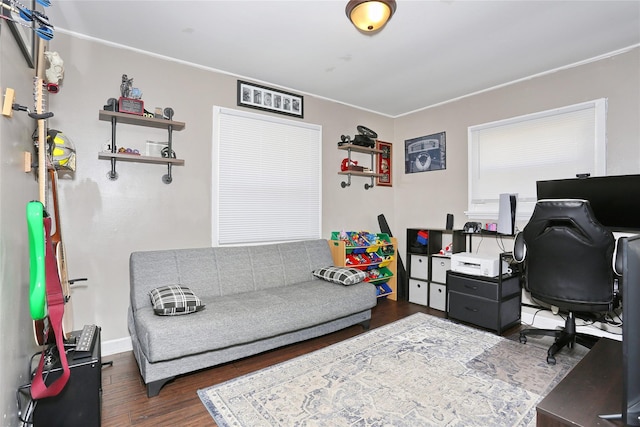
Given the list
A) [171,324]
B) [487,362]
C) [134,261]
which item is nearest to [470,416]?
[487,362]

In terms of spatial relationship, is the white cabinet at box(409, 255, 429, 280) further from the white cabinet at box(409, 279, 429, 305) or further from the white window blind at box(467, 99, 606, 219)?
the white window blind at box(467, 99, 606, 219)

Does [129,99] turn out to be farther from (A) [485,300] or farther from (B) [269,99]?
(A) [485,300]

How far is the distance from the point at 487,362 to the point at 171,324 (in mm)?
2336

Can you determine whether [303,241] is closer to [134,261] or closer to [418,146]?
[134,261]

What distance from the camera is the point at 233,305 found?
8.07ft

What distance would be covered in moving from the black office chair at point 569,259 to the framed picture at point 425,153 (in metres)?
1.86

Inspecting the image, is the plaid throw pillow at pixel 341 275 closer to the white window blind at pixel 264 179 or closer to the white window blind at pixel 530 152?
the white window blind at pixel 264 179

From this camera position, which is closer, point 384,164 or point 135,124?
point 135,124

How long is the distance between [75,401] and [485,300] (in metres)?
3.22

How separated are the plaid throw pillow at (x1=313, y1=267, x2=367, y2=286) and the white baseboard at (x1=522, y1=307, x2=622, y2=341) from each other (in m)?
1.82

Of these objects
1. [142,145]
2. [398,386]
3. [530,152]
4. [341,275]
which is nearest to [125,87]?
[142,145]

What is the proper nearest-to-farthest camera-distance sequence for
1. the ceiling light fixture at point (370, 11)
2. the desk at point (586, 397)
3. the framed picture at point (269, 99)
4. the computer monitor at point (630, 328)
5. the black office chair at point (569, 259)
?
the computer monitor at point (630, 328)
the desk at point (586, 397)
the ceiling light fixture at point (370, 11)
the black office chair at point (569, 259)
the framed picture at point (269, 99)

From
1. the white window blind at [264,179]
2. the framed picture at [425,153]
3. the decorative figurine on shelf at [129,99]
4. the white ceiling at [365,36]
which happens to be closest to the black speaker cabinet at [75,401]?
the white window blind at [264,179]

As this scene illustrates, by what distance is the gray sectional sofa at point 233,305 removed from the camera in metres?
2.06
